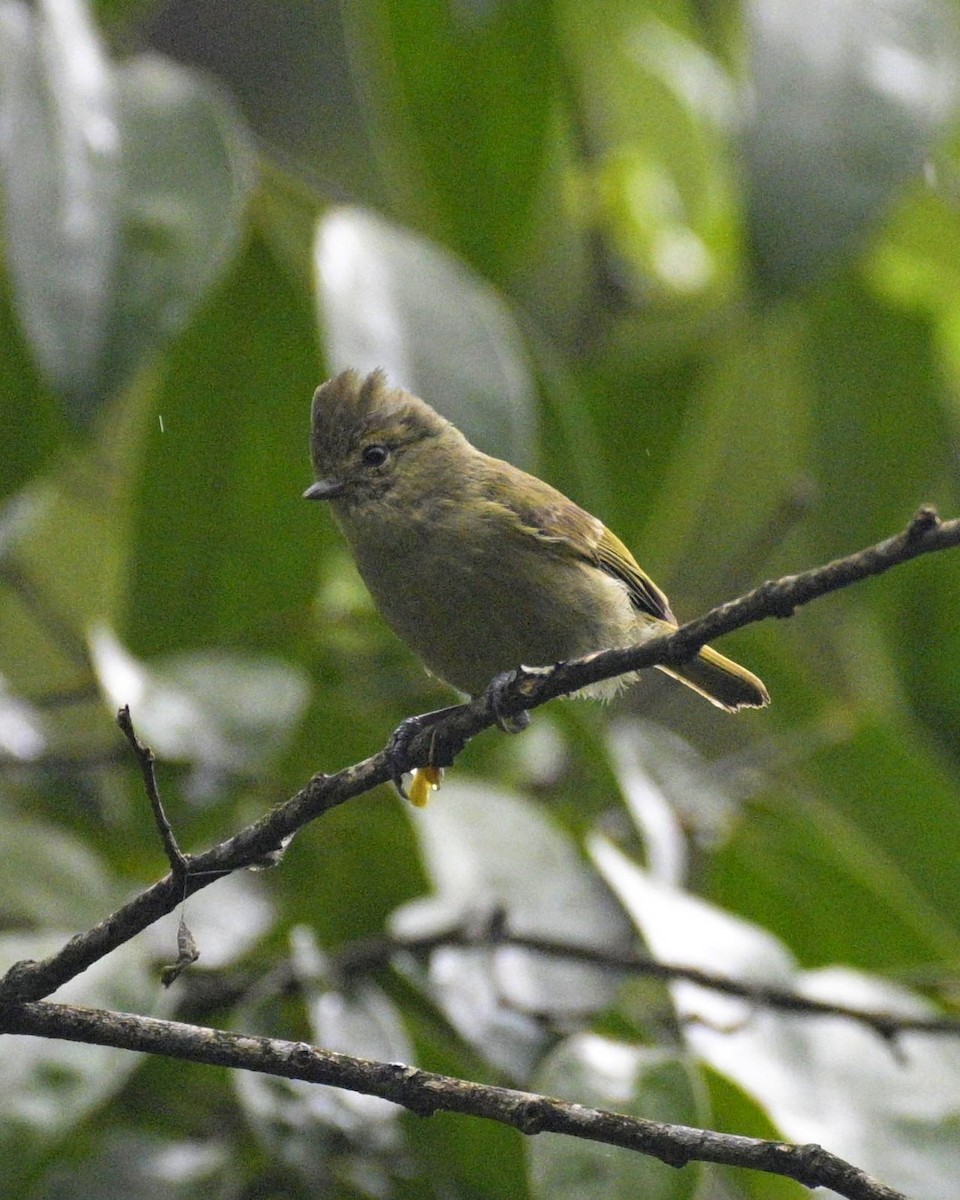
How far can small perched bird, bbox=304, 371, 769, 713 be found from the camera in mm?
2211

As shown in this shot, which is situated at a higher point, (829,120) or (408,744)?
(829,120)

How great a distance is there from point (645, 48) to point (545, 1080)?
2.63 metres

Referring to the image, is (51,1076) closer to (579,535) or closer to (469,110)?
(579,535)

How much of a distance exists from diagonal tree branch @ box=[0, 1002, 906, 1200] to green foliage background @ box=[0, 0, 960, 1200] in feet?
1.98

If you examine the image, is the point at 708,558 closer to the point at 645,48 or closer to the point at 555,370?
the point at 555,370

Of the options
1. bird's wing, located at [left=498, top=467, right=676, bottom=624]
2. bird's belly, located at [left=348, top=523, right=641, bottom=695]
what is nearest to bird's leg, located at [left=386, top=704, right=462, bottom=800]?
bird's belly, located at [left=348, top=523, right=641, bottom=695]

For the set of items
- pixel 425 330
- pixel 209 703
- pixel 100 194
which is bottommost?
pixel 209 703

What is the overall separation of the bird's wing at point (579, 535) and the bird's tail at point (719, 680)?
104mm

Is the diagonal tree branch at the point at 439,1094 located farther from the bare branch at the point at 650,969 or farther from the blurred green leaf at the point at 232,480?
the blurred green leaf at the point at 232,480

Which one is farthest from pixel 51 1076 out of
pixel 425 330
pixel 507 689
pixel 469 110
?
pixel 469 110

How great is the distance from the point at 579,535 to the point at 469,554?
0.19 metres

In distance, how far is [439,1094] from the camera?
136 centimetres

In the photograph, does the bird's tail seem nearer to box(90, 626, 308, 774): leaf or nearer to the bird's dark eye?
the bird's dark eye

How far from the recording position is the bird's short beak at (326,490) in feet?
7.62
